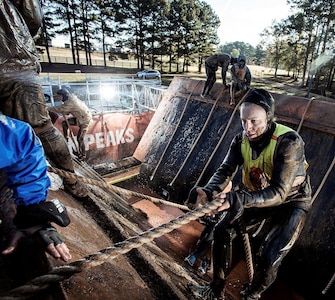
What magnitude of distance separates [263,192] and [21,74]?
2.58 meters

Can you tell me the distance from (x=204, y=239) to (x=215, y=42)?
43627mm

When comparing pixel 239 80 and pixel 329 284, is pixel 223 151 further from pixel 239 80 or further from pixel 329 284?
pixel 329 284

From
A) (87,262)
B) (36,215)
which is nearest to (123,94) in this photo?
(36,215)

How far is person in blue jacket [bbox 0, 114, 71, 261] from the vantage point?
53.8 inches

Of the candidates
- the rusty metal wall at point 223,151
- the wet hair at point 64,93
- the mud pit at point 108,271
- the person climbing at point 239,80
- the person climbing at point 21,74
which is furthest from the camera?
the wet hair at point 64,93

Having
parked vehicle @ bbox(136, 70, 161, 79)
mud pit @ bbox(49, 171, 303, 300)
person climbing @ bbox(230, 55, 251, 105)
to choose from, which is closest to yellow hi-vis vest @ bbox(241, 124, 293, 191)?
mud pit @ bbox(49, 171, 303, 300)

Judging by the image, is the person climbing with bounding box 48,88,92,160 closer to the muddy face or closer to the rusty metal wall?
the rusty metal wall

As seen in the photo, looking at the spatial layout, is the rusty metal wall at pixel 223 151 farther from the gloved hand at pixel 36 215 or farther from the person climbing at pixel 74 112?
the gloved hand at pixel 36 215

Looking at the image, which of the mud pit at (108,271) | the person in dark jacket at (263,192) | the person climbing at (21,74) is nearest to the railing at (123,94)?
the person climbing at (21,74)

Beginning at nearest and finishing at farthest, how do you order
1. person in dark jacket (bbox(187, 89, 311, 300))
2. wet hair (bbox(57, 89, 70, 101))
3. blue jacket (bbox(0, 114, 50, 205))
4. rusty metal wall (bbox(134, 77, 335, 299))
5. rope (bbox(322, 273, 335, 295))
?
blue jacket (bbox(0, 114, 50, 205))
person in dark jacket (bbox(187, 89, 311, 300))
rope (bbox(322, 273, 335, 295))
rusty metal wall (bbox(134, 77, 335, 299))
wet hair (bbox(57, 89, 70, 101))

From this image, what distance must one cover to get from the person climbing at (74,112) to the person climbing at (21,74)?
4.64m

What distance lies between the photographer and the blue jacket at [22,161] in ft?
4.36

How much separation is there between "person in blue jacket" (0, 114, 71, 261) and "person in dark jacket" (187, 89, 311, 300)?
1.28 m

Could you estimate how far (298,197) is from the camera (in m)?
2.49
